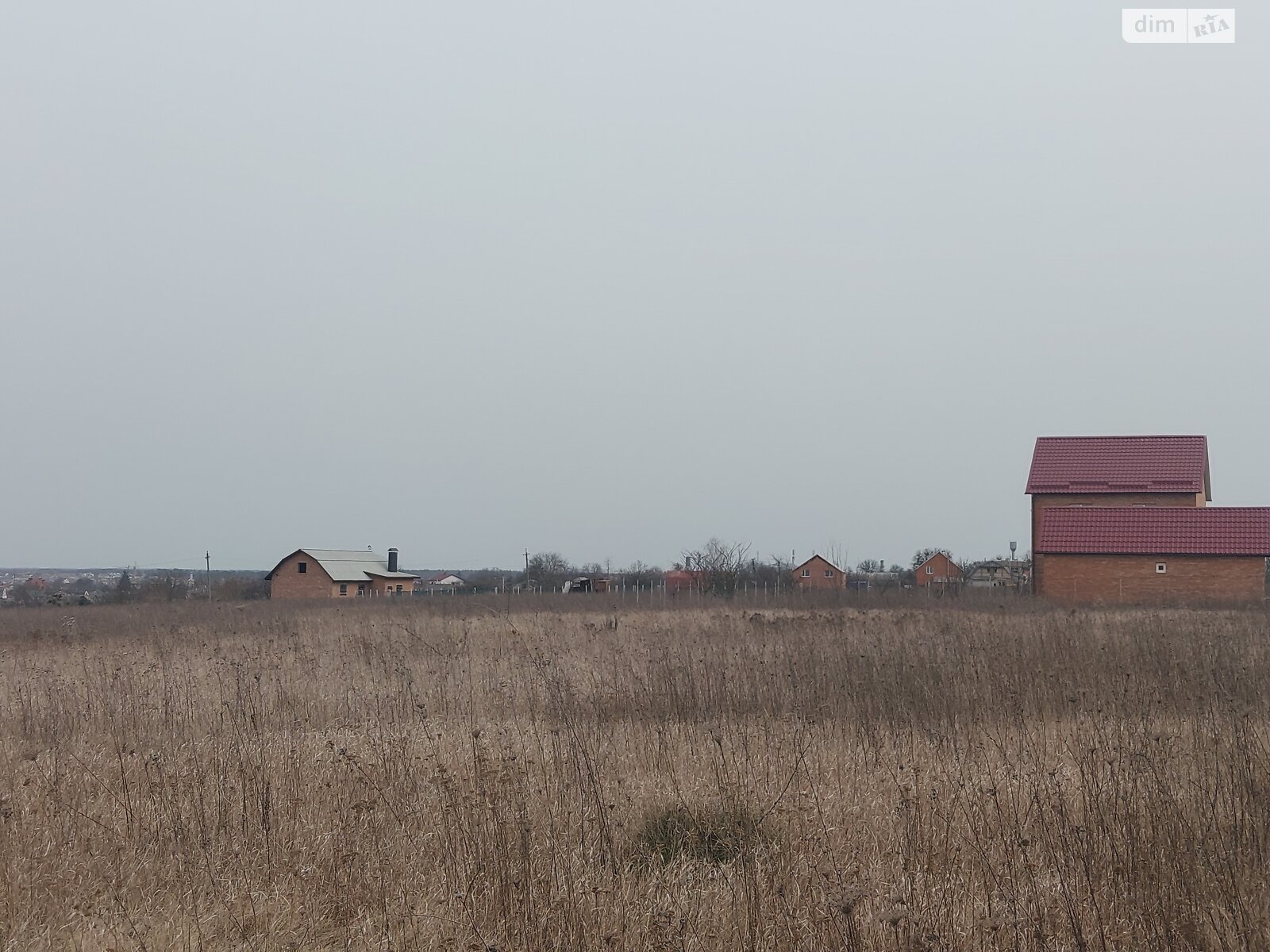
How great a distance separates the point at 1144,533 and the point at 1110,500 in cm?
419

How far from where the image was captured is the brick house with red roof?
3494 cm

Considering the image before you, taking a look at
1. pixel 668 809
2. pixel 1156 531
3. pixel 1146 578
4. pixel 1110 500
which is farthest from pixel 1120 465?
pixel 668 809

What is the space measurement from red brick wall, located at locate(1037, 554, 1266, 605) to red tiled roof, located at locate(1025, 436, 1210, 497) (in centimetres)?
472

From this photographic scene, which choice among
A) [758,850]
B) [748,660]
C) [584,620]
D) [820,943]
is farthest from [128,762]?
[584,620]

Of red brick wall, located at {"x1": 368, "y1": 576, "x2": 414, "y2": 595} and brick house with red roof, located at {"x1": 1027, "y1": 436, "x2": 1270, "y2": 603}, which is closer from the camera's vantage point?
brick house with red roof, located at {"x1": 1027, "y1": 436, "x2": 1270, "y2": 603}

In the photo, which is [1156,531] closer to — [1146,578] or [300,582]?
[1146,578]

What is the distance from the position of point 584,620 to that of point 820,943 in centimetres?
1871

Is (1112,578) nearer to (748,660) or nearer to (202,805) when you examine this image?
(748,660)

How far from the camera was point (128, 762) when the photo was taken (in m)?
7.56

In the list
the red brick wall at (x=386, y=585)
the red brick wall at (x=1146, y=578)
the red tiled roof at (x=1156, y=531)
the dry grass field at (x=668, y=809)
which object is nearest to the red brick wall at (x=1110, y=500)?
the red tiled roof at (x=1156, y=531)

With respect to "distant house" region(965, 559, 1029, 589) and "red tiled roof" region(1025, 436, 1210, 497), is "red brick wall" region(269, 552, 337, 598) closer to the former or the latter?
"distant house" region(965, 559, 1029, 589)

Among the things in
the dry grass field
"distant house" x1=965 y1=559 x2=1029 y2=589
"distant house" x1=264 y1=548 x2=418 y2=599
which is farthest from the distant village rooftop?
the dry grass field

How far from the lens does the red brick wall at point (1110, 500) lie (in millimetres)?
39562

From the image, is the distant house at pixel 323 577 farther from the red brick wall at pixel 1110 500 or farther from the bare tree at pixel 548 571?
the red brick wall at pixel 1110 500
